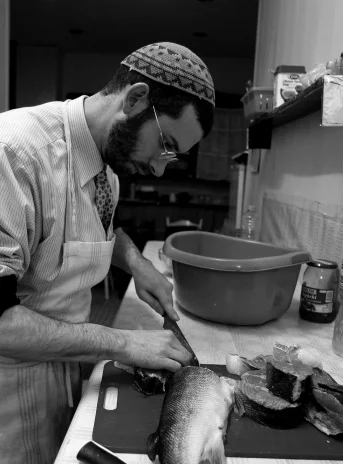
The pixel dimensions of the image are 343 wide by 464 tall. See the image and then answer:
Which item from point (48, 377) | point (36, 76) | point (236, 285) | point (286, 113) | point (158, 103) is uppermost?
point (36, 76)

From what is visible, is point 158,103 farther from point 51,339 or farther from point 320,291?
point 320,291

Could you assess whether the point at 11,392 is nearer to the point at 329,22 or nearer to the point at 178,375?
the point at 178,375

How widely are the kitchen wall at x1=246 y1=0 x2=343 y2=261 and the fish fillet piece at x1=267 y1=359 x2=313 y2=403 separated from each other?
0.78 meters

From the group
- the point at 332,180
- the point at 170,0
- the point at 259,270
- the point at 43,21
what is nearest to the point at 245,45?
the point at 170,0

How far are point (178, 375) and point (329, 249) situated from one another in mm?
968

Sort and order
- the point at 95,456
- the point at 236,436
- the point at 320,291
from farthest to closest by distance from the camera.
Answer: the point at 320,291
the point at 236,436
the point at 95,456

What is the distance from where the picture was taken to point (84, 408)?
887 mm

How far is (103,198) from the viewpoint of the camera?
1.20 meters

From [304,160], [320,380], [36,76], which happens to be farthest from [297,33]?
[36,76]

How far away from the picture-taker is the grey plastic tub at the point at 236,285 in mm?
1305

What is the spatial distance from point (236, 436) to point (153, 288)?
2.31ft

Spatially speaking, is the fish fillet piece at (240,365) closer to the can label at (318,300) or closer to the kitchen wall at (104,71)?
the can label at (318,300)

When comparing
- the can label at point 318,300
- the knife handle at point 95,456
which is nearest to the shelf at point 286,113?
the can label at point 318,300

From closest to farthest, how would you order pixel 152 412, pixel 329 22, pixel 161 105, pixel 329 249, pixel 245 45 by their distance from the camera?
pixel 152 412, pixel 161 105, pixel 329 249, pixel 329 22, pixel 245 45
